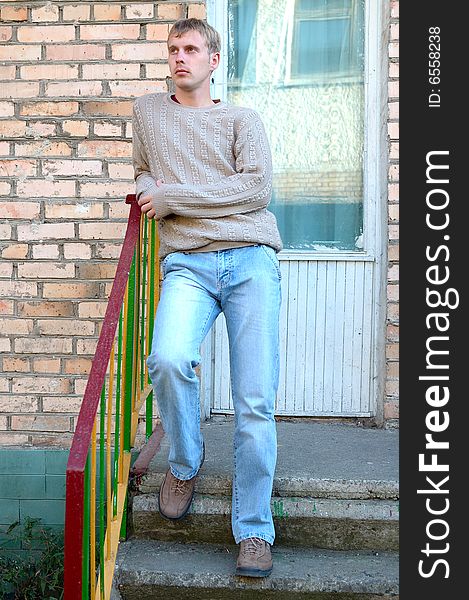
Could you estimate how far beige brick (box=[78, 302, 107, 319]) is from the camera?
3.83 m

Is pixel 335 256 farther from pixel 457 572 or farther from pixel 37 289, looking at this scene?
pixel 457 572

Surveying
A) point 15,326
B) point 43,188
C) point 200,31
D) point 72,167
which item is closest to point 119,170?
point 72,167

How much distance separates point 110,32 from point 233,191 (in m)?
1.60

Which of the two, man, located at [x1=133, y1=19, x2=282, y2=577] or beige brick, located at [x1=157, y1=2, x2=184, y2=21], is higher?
beige brick, located at [x1=157, y1=2, x2=184, y2=21]

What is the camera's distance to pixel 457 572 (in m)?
2.75

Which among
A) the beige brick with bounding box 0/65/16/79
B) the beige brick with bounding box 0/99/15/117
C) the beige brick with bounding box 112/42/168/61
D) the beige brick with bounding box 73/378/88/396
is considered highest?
the beige brick with bounding box 112/42/168/61

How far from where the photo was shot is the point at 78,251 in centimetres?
383

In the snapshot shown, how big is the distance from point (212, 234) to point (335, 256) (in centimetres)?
147

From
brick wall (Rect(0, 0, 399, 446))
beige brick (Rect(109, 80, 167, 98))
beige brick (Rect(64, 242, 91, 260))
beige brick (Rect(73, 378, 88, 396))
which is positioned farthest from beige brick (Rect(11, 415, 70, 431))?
beige brick (Rect(109, 80, 167, 98))

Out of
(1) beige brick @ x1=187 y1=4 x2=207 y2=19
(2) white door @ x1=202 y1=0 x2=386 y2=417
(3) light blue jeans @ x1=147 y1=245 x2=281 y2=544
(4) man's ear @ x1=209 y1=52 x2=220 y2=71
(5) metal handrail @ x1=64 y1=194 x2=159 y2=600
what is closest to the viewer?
(5) metal handrail @ x1=64 y1=194 x2=159 y2=600

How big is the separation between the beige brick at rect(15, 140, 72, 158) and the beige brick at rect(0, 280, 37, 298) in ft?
2.11

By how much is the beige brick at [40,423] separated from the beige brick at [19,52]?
1.78 m

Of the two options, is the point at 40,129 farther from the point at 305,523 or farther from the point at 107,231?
the point at 305,523

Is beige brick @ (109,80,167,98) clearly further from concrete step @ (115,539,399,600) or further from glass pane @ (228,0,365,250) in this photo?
concrete step @ (115,539,399,600)
